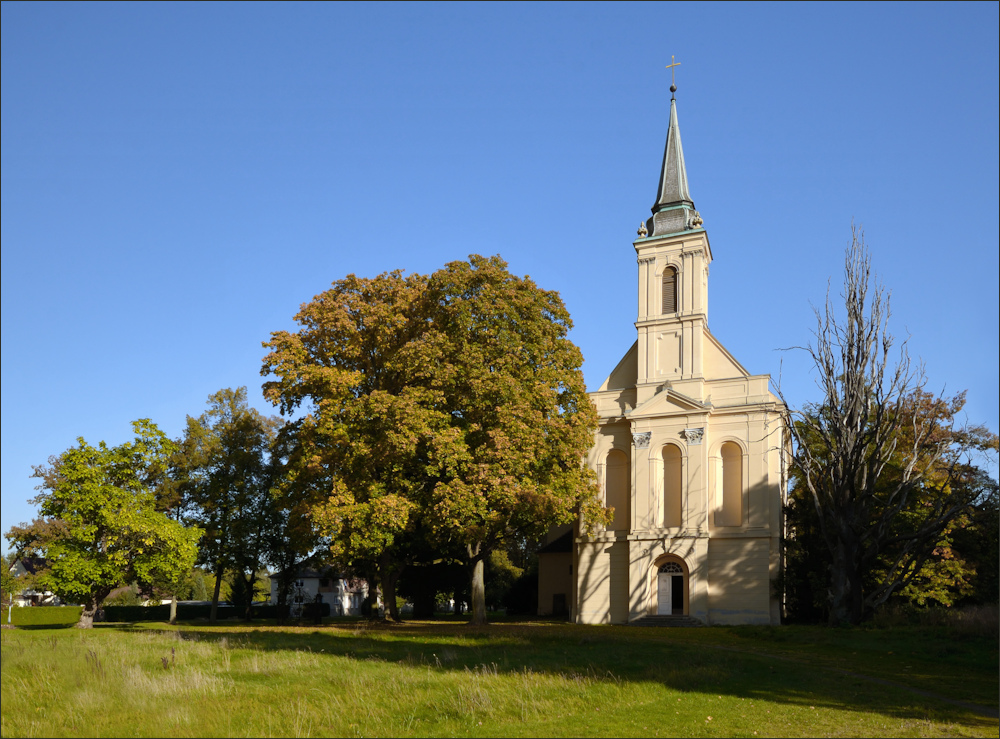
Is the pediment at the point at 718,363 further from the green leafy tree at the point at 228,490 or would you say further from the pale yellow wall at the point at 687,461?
the green leafy tree at the point at 228,490

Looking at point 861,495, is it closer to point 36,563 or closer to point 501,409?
point 501,409

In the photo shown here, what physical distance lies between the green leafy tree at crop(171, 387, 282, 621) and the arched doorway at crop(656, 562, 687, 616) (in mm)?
19081

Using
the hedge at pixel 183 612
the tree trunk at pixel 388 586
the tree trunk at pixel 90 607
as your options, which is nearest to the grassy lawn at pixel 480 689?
the tree trunk at pixel 388 586

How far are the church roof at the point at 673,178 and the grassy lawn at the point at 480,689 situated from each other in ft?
81.1

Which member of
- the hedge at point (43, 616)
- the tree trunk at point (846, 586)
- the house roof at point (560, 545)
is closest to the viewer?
the tree trunk at point (846, 586)

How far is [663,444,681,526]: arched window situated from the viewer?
39100 mm

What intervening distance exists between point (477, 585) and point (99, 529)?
51.7 feet

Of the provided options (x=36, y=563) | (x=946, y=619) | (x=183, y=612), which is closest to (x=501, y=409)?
(x=946, y=619)

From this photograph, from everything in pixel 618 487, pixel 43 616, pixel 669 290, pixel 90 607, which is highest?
pixel 669 290

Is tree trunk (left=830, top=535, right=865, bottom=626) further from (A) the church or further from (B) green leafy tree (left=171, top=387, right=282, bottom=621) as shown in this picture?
(B) green leafy tree (left=171, top=387, right=282, bottom=621)

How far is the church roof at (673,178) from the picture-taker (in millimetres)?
43469

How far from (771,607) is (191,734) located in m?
29.3

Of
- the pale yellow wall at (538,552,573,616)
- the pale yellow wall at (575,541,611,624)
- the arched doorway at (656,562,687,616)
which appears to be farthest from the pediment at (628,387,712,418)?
the pale yellow wall at (538,552,573,616)

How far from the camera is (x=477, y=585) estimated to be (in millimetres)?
34250
